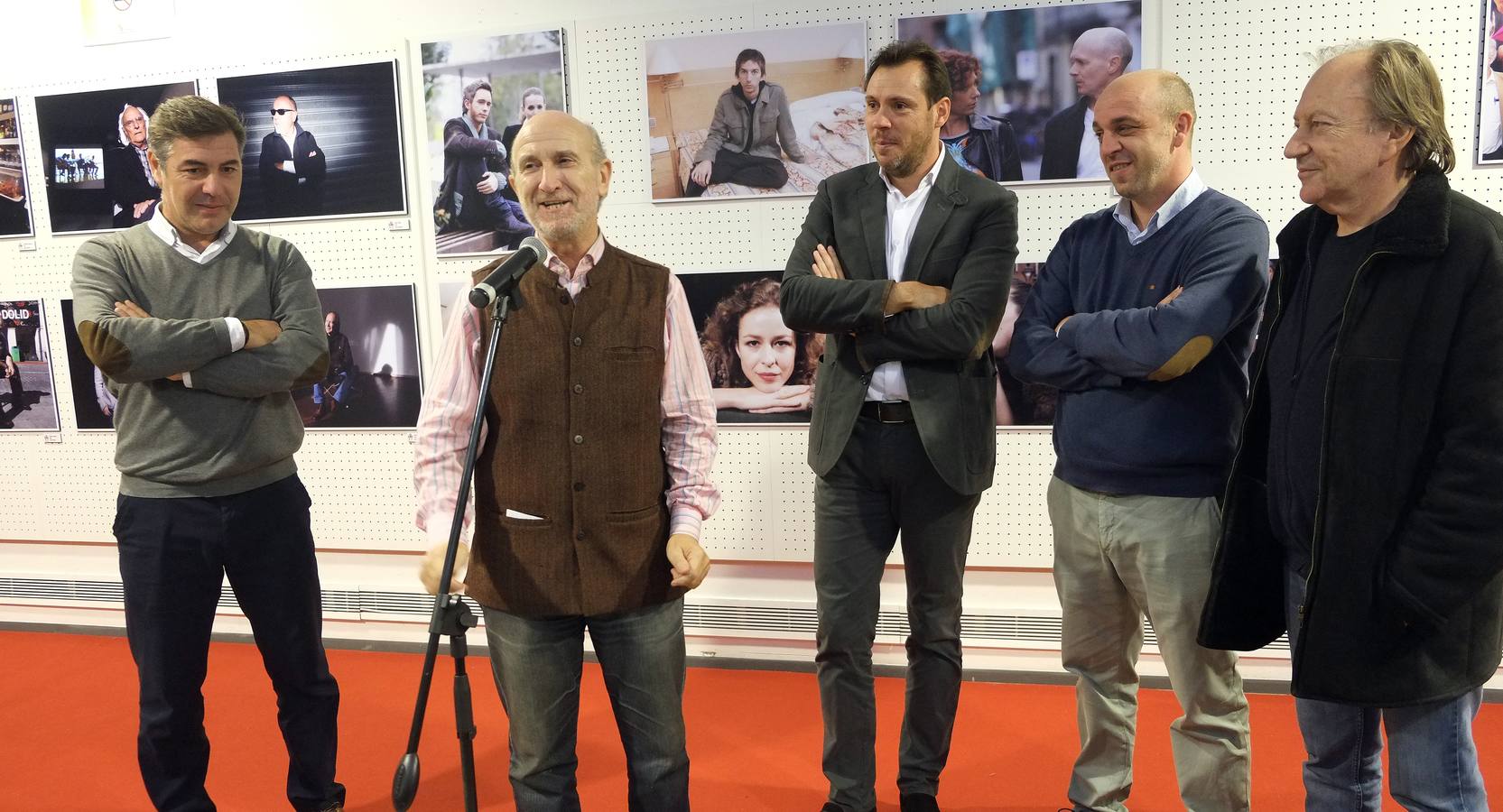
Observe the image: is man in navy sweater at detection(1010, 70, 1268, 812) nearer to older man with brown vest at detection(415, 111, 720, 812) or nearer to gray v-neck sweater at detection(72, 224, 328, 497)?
older man with brown vest at detection(415, 111, 720, 812)

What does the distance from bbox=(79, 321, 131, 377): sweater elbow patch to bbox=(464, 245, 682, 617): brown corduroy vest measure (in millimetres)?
1163

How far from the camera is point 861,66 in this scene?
3.92m

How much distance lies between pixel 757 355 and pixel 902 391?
1.44m

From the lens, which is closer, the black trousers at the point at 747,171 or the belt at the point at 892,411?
the belt at the point at 892,411

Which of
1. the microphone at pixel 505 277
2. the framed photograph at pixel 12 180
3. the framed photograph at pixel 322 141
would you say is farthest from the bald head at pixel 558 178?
the framed photograph at pixel 12 180

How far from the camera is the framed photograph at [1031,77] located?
3715 millimetres

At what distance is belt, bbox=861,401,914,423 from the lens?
282 centimetres

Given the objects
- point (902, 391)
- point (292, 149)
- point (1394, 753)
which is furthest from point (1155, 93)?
point (292, 149)

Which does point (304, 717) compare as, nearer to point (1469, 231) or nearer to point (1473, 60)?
point (1469, 231)

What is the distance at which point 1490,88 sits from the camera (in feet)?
11.5

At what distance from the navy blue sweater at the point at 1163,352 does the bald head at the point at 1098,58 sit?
1314mm

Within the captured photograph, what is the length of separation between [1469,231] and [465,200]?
11.9 feet

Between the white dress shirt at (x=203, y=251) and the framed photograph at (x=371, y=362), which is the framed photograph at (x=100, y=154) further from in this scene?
the white dress shirt at (x=203, y=251)

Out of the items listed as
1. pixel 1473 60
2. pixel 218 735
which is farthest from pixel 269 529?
pixel 1473 60
